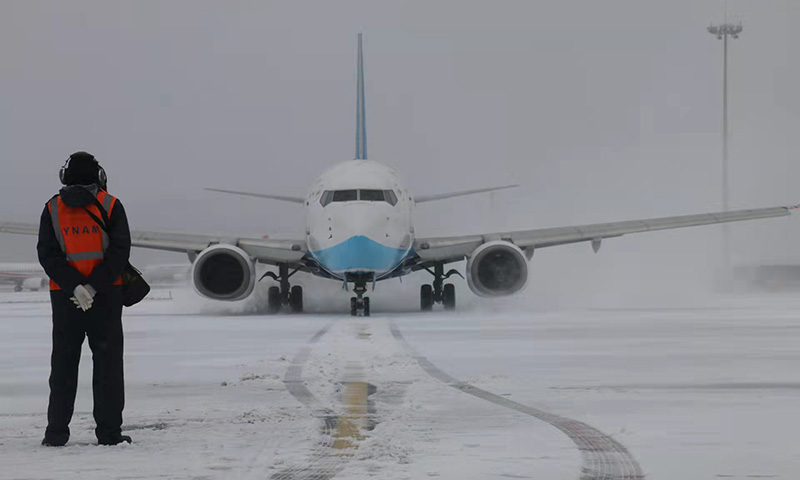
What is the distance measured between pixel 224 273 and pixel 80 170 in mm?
20208

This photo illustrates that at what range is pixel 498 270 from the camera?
27328 mm

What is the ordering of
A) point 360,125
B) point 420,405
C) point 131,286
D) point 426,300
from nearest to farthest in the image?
point 131,286
point 420,405
point 426,300
point 360,125

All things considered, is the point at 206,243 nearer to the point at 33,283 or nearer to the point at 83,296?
the point at 83,296

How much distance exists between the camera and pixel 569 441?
6555mm

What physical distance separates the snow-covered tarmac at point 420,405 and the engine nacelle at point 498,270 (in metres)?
9.85

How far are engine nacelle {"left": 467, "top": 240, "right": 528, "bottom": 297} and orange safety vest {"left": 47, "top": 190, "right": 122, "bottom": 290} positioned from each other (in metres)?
20.3

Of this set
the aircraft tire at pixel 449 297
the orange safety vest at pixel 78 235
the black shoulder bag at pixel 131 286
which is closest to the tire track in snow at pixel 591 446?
the black shoulder bag at pixel 131 286

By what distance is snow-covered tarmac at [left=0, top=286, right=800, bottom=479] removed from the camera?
5.84 meters

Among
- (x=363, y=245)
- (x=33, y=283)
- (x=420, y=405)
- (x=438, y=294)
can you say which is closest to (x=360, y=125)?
(x=438, y=294)

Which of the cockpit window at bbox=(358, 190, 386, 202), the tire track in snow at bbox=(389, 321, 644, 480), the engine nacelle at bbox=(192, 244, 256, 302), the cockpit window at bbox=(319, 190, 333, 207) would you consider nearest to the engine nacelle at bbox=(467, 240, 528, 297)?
the cockpit window at bbox=(358, 190, 386, 202)

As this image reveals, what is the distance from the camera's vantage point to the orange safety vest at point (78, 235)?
22.9ft

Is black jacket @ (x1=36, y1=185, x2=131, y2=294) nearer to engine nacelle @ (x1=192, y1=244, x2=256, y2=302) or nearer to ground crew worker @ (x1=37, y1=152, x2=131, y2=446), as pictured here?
ground crew worker @ (x1=37, y1=152, x2=131, y2=446)

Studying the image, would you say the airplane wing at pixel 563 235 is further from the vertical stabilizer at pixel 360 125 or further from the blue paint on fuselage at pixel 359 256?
the vertical stabilizer at pixel 360 125

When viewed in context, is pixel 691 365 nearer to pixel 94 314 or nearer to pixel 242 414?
pixel 242 414
